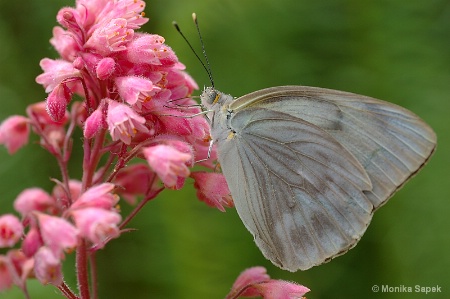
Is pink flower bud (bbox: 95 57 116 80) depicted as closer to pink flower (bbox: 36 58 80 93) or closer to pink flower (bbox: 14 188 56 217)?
pink flower (bbox: 36 58 80 93)

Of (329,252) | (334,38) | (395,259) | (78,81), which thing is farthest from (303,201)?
(334,38)

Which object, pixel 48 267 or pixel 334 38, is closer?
pixel 48 267

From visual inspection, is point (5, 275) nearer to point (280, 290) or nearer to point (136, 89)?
point (136, 89)

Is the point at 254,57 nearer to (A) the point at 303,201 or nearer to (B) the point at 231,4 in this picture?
(B) the point at 231,4

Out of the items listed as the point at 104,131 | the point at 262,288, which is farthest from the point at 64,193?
the point at 262,288

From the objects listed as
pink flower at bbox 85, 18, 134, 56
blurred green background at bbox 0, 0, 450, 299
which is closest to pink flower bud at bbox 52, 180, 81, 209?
pink flower at bbox 85, 18, 134, 56

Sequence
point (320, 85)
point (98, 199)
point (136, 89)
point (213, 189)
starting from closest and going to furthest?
point (98, 199) → point (136, 89) → point (213, 189) → point (320, 85)
